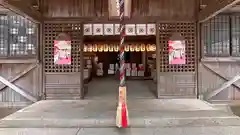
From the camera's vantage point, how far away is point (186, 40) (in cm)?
835

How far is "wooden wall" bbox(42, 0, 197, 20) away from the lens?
8.27 m

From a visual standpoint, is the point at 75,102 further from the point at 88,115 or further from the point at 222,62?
the point at 222,62

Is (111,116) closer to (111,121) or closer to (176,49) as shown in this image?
(111,121)

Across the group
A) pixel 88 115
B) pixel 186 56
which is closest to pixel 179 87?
pixel 186 56

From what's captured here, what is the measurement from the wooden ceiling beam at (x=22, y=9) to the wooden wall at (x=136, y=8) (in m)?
0.55

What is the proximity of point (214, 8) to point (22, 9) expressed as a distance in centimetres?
481

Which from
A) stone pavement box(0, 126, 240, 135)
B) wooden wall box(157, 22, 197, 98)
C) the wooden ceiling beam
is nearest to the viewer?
stone pavement box(0, 126, 240, 135)

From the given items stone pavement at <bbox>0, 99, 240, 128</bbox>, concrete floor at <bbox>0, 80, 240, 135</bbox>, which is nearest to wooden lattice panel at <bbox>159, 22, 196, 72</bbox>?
stone pavement at <bbox>0, 99, 240, 128</bbox>

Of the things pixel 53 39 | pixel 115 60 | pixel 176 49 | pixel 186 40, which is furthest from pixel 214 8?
pixel 115 60

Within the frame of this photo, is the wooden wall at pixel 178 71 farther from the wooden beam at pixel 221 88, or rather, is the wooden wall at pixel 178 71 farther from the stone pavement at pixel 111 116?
the stone pavement at pixel 111 116

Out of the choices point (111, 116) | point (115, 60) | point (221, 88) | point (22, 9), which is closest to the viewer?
point (111, 116)

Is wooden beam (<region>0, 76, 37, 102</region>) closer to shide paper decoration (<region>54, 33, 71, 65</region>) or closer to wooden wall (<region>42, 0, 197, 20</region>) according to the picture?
shide paper decoration (<region>54, 33, 71, 65</region>)

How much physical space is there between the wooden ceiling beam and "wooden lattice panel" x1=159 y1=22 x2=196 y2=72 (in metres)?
3.71

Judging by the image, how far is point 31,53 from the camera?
844 centimetres
